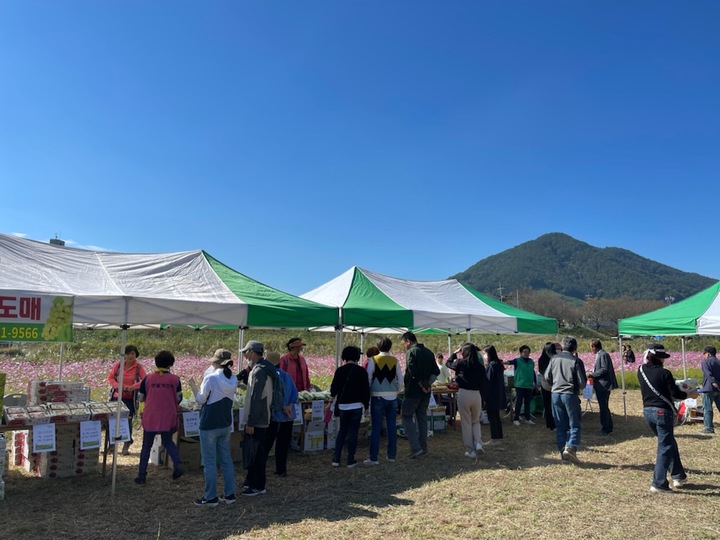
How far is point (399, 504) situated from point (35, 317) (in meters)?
4.10

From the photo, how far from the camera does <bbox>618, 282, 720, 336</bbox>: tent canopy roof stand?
9.38m

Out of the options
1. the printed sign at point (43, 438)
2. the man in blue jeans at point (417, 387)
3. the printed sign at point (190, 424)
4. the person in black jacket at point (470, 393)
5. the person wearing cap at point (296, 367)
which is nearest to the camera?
the printed sign at point (43, 438)

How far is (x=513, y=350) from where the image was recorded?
90.2 ft

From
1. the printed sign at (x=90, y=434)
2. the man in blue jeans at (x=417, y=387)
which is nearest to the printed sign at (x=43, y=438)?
the printed sign at (x=90, y=434)

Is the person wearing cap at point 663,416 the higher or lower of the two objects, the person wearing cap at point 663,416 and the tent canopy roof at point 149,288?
the lower

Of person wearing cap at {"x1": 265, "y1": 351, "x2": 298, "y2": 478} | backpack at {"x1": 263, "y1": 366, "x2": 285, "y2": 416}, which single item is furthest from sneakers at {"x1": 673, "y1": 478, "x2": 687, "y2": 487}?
backpack at {"x1": 263, "y1": 366, "x2": 285, "y2": 416}

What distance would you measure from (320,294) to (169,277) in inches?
127

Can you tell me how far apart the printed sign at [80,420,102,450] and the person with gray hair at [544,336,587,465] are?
5826 millimetres

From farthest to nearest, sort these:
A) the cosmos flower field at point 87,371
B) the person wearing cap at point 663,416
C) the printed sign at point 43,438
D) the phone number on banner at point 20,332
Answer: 1. the cosmos flower field at point 87,371
2. the person wearing cap at point 663,416
3. the printed sign at point 43,438
4. the phone number on banner at point 20,332

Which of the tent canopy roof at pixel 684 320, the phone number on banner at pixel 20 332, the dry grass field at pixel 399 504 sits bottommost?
the dry grass field at pixel 399 504

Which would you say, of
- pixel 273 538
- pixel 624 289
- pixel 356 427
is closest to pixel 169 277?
pixel 356 427

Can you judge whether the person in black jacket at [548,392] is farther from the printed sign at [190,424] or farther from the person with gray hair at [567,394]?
the printed sign at [190,424]

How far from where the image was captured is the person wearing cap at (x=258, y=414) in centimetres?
546

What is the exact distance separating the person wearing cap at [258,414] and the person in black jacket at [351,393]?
1.24 m
